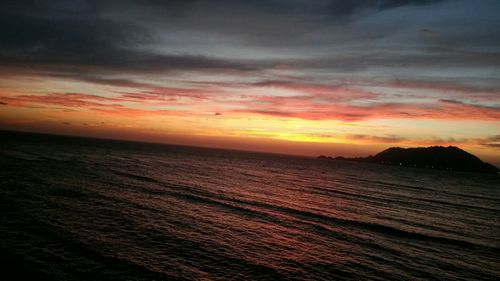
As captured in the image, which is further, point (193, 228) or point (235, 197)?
point (235, 197)

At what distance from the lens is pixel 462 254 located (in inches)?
1108

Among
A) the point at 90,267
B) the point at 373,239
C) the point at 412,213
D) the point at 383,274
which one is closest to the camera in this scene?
the point at 90,267

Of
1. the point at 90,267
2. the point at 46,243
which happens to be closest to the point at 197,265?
the point at 90,267

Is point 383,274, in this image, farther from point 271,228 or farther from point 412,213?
point 412,213

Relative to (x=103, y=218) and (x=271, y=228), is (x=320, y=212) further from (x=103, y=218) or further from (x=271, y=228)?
(x=103, y=218)

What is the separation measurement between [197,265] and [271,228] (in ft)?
39.5

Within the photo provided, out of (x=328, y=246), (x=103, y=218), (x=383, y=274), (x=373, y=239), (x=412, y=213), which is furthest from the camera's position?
(x=412, y=213)

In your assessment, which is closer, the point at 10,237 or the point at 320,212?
the point at 10,237

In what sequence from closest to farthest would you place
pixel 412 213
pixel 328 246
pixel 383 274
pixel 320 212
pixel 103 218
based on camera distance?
pixel 383 274 → pixel 328 246 → pixel 103 218 → pixel 320 212 → pixel 412 213

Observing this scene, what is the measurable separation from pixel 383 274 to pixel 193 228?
15.8 metres

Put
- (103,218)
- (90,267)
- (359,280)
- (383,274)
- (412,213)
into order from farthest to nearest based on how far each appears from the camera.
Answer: (412,213), (103,218), (383,274), (359,280), (90,267)

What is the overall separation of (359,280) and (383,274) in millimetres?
2600

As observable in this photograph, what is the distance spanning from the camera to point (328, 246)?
2673cm

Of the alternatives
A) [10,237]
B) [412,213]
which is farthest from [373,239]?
[10,237]
